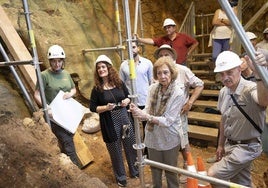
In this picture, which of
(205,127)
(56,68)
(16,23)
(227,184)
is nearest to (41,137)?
(56,68)

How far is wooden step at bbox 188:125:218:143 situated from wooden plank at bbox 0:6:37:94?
292 cm

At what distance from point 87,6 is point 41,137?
4147mm

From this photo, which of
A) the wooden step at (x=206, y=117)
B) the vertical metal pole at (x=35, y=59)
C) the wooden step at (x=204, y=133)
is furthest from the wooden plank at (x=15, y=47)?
the wooden step at (x=206, y=117)

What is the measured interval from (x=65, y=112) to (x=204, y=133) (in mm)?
2752

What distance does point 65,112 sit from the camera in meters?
2.82

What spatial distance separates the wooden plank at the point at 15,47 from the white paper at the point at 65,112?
2.07 feet

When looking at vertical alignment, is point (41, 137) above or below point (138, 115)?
below

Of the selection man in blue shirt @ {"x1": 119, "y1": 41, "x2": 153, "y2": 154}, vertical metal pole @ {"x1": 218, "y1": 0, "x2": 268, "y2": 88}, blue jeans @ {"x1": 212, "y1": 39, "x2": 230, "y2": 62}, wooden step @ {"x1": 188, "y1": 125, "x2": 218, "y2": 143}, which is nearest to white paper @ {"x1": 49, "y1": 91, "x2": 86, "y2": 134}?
man in blue shirt @ {"x1": 119, "y1": 41, "x2": 153, "y2": 154}

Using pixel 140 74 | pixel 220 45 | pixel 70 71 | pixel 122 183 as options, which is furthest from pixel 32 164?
pixel 220 45

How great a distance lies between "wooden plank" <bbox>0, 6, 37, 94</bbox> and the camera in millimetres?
3285

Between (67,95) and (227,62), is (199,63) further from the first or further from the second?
(227,62)

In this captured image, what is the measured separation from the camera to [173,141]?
2.48 m

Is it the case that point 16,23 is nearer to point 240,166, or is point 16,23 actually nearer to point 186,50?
point 186,50

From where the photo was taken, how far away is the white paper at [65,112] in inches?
108
